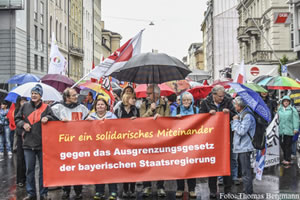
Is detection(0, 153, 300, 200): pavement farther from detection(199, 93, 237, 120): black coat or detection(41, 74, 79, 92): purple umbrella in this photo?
detection(41, 74, 79, 92): purple umbrella

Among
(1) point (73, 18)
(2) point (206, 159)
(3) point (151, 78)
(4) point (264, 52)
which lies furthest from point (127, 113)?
(1) point (73, 18)

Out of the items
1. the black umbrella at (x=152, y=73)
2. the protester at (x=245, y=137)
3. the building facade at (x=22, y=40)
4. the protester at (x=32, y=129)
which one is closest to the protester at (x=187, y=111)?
the black umbrella at (x=152, y=73)

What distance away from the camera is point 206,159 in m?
7.52

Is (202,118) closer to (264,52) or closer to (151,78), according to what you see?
(151,78)

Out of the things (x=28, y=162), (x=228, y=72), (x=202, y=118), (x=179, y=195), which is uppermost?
(x=228, y=72)

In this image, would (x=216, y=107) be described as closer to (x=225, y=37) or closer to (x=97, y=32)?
(x=225, y=37)

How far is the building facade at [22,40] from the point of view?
3391 centimetres

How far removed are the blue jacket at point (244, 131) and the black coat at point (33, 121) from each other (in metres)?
3.14

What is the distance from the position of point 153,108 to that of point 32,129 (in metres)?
2.10

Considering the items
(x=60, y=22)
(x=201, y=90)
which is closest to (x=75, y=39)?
(x=60, y=22)

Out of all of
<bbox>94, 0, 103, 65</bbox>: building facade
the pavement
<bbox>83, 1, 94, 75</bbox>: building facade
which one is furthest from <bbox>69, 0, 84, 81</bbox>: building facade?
the pavement

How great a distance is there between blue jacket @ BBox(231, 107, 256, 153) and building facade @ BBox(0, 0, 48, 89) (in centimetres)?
2843

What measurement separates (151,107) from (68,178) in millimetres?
1859

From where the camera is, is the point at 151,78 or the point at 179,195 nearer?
the point at 179,195
